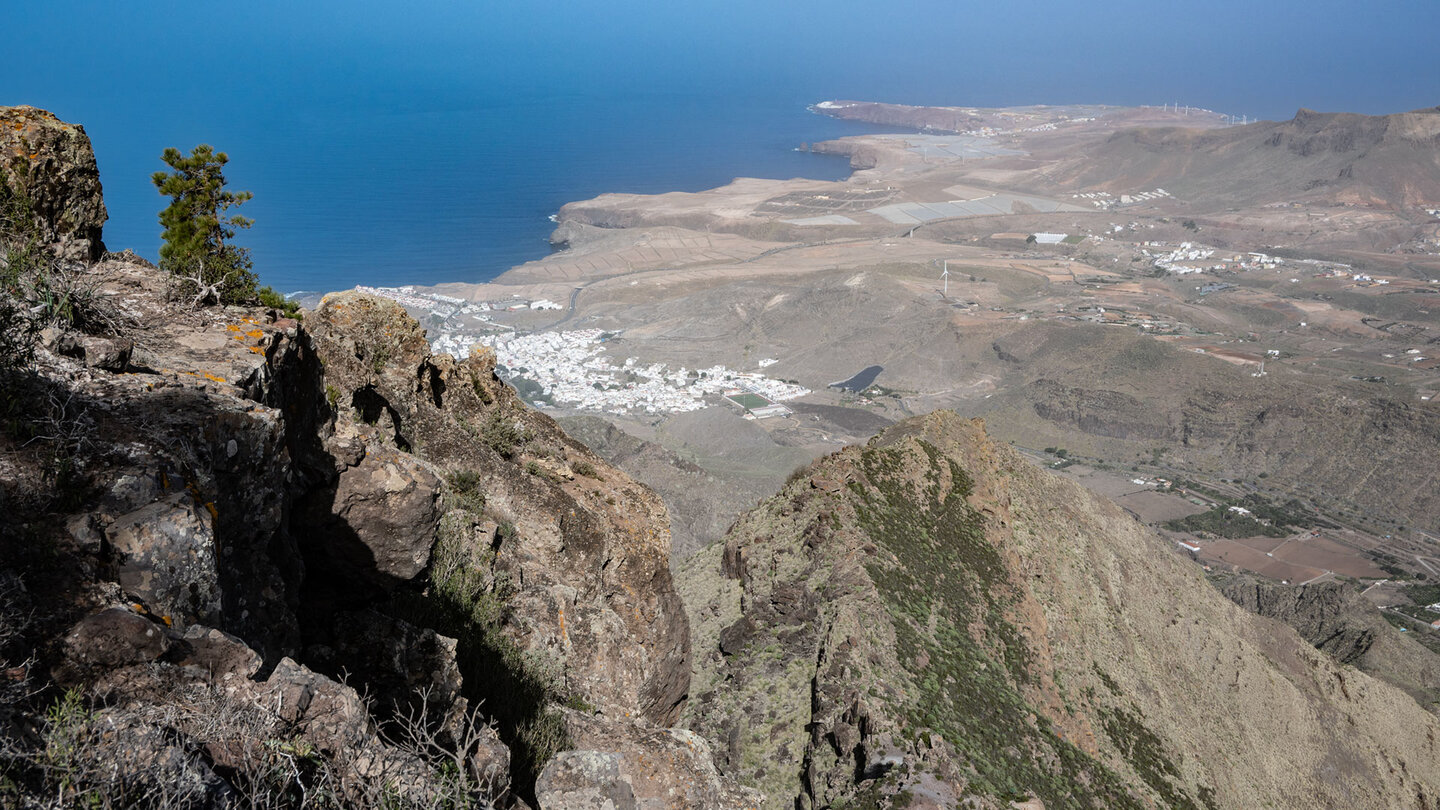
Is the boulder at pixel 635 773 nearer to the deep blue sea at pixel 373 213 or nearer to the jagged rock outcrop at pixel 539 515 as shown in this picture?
the jagged rock outcrop at pixel 539 515

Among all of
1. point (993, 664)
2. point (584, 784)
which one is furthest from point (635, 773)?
point (993, 664)

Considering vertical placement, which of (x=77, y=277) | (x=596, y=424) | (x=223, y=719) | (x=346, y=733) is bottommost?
(x=596, y=424)

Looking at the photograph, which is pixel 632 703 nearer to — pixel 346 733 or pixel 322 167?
pixel 346 733

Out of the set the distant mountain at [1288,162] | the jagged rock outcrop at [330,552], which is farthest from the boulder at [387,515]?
the distant mountain at [1288,162]

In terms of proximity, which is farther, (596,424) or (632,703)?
(596,424)

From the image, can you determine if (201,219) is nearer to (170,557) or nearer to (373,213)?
(170,557)

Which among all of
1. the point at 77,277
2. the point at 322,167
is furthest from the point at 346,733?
the point at 322,167

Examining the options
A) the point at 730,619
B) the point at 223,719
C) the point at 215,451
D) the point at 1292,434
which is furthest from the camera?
the point at 1292,434
